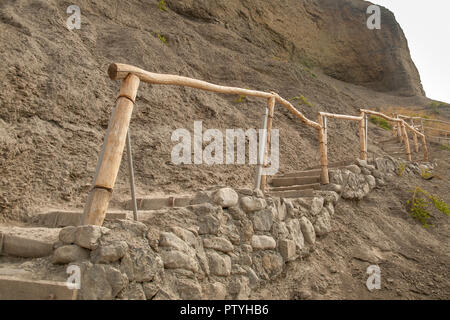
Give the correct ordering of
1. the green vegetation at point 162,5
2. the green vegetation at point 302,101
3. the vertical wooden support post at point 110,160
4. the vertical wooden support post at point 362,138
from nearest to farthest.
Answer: the vertical wooden support post at point 110,160 → the vertical wooden support post at point 362,138 → the green vegetation at point 302,101 → the green vegetation at point 162,5

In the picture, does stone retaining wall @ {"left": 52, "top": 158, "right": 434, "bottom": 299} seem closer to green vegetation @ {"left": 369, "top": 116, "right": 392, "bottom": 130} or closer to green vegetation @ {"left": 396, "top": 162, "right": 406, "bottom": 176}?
green vegetation @ {"left": 396, "top": 162, "right": 406, "bottom": 176}

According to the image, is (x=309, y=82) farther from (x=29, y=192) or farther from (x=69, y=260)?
(x=69, y=260)

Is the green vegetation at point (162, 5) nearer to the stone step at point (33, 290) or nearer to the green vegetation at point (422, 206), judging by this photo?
the green vegetation at point (422, 206)

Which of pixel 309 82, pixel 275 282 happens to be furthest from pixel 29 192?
pixel 309 82

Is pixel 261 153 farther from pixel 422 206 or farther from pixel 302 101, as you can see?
pixel 302 101

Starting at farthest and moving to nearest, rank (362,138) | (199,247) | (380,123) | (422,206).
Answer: (380,123) → (362,138) → (422,206) → (199,247)

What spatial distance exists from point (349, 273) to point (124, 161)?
3.24 meters

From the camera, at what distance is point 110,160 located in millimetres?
1983

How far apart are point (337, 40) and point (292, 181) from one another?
53.4 feet

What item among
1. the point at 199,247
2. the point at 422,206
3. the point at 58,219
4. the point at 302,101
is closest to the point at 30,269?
the point at 199,247

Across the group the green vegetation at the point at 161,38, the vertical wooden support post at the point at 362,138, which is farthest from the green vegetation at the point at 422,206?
the green vegetation at the point at 161,38

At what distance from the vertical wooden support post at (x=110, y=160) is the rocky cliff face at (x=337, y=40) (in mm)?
11974

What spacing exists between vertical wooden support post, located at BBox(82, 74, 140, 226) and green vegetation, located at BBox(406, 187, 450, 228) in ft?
13.9

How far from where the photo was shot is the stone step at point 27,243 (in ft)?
6.36
